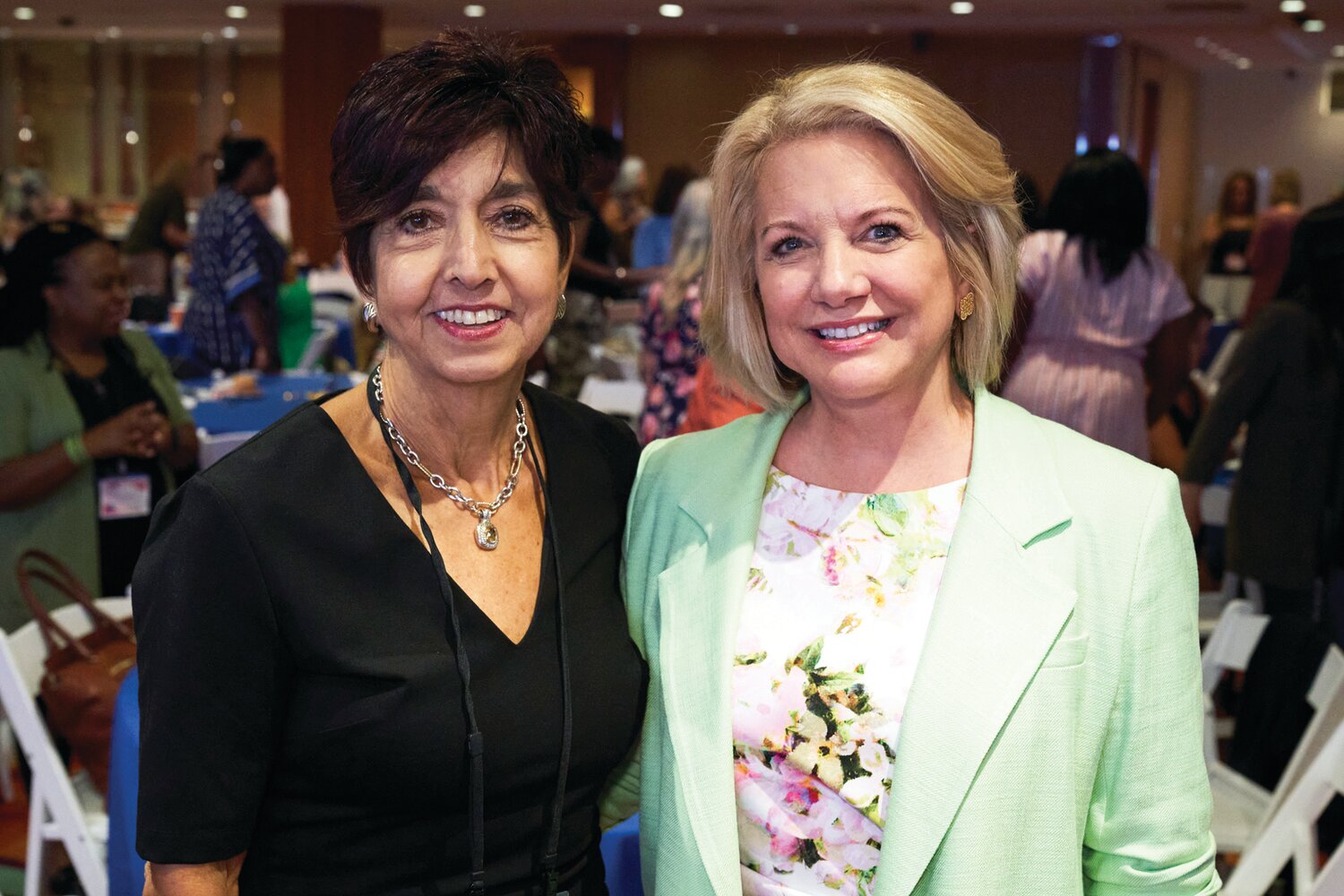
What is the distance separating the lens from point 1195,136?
1839cm

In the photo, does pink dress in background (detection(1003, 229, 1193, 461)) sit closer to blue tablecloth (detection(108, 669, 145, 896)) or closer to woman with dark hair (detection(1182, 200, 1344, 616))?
woman with dark hair (detection(1182, 200, 1344, 616))

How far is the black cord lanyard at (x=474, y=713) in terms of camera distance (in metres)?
1.38

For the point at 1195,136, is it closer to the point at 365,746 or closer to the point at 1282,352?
the point at 1282,352

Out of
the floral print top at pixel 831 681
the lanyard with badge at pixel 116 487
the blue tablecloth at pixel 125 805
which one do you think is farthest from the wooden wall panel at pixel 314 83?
the floral print top at pixel 831 681

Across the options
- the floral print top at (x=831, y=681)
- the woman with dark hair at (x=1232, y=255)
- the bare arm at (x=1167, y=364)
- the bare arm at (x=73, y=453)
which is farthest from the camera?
the woman with dark hair at (x=1232, y=255)

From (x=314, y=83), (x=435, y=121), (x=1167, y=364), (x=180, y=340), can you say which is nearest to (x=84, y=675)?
(x=435, y=121)

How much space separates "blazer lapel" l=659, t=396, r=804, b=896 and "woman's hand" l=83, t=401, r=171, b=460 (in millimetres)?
2357

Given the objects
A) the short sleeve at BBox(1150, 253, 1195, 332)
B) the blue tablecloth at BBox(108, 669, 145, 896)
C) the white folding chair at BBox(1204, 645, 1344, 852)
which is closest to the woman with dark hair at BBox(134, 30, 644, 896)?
the blue tablecloth at BBox(108, 669, 145, 896)

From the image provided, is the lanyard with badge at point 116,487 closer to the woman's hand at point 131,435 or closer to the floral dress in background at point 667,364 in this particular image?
the woman's hand at point 131,435

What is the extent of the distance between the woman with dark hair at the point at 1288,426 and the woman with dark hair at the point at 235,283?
4.06 m

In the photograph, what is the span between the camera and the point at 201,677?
1.30 meters

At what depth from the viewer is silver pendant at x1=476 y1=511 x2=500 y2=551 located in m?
1.50

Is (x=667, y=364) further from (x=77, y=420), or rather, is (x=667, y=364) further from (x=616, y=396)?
(x=77, y=420)

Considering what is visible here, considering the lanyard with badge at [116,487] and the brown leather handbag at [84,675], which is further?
the lanyard with badge at [116,487]
